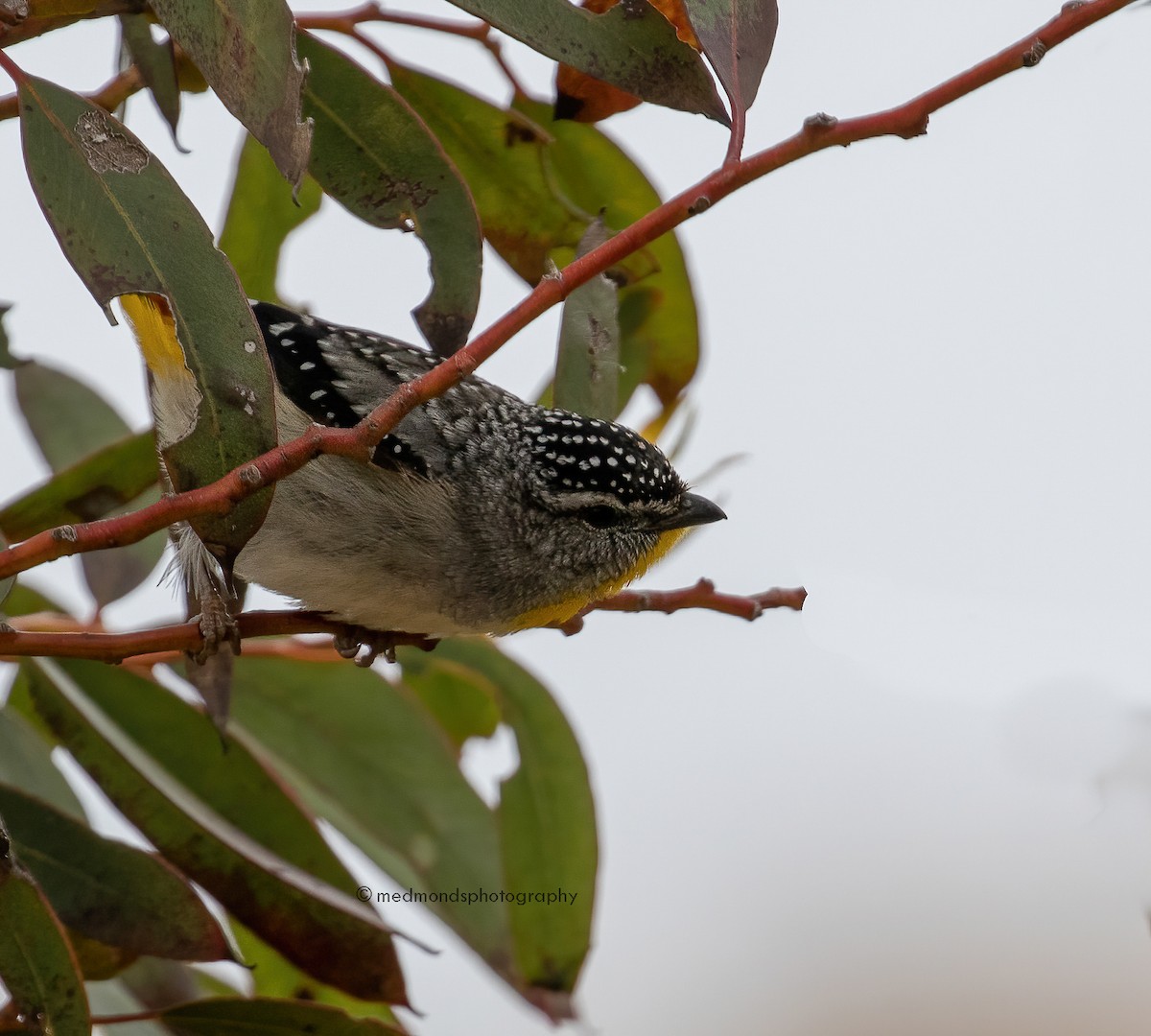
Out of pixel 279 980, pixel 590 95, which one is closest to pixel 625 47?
pixel 590 95

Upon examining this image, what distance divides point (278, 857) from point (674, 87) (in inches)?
67.4

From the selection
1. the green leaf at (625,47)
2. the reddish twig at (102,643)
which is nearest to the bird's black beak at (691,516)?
the reddish twig at (102,643)

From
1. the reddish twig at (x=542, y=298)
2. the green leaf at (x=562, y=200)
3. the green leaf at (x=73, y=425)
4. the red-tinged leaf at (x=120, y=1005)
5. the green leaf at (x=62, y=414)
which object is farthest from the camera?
the green leaf at (x=62, y=414)

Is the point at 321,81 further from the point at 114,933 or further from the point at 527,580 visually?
the point at 114,933

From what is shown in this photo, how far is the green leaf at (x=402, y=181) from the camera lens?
2479mm

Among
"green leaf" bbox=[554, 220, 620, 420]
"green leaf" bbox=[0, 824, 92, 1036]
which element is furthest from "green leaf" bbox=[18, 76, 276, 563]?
"green leaf" bbox=[554, 220, 620, 420]

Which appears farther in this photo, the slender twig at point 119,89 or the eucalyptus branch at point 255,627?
the slender twig at point 119,89

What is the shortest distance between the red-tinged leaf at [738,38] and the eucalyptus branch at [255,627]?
0.78m

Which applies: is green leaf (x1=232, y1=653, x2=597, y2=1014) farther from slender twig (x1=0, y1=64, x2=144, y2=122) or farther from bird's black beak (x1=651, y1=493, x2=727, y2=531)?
slender twig (x1=0, y1=64, x2=144, y2=122)

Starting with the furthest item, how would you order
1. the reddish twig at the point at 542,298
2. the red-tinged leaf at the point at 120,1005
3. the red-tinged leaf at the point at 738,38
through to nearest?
1. the red-tinged leaf at the point at 120,1005
2. the red-tinged leaf at the point at 738,38
3. the reddish twig at the point at 542,298

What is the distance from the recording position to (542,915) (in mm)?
3223

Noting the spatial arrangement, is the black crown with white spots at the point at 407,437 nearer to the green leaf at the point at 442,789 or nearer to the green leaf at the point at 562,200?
the green leaf at the point at 562,200

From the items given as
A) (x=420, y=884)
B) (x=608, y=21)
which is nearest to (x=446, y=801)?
(x=420, y=884)

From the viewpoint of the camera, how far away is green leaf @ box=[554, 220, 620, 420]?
2.72 m
